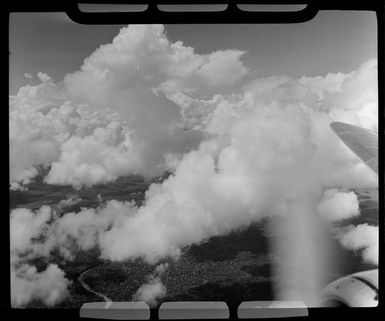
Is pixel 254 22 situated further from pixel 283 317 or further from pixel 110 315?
pixel 110 315

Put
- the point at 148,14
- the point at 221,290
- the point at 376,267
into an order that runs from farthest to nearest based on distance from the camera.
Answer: the point at 221,290
the point at 376,267
the point at 148,14

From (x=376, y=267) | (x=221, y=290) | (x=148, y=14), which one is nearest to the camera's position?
(x=148, y=14)
